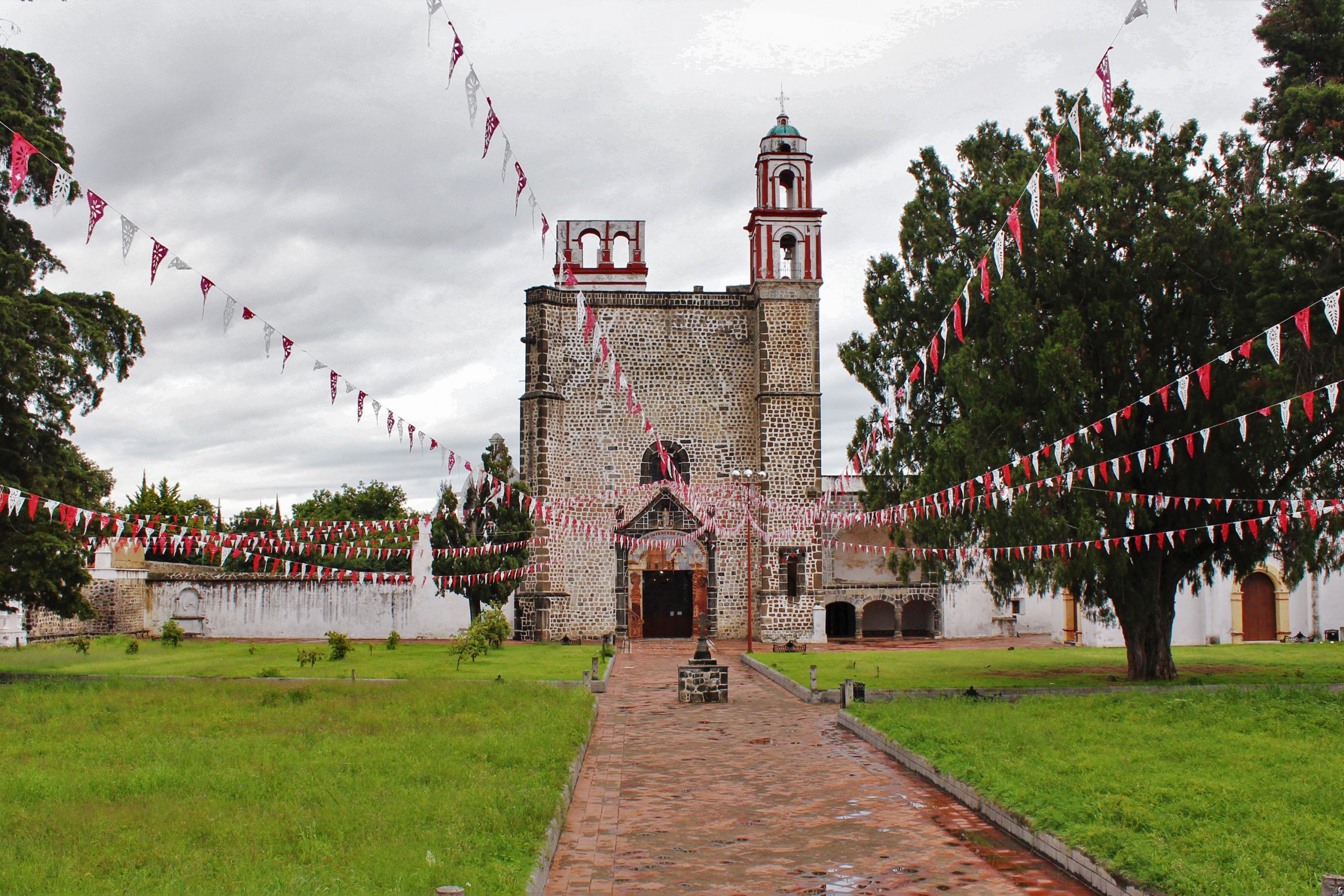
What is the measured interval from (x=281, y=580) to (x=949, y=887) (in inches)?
1162

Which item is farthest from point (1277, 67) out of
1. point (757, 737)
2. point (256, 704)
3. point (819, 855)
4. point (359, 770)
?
point (256, 704)

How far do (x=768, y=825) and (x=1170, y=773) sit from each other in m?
3.49

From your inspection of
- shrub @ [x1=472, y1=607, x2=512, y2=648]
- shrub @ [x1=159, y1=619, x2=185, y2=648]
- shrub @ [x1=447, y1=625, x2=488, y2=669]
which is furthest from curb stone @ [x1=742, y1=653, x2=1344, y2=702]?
shrub @ [x1=159, y1=619, x2=185, y2=648]

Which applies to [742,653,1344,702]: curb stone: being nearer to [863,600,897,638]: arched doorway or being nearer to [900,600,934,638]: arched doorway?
[900,600,934,638]: arched doorway

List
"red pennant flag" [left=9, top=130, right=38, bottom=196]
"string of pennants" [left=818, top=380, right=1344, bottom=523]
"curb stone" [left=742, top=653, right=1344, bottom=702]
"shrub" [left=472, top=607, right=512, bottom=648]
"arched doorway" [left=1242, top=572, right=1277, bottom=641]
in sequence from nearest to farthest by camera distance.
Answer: "red pennant flag" [left=9, top=130, right=38, bottom=196]
"string of pennants" [left=818, top=380, right=1344, bottom=523]
"curb stone" [left=742, top=653, right=1344, bottom=702]
"shrub" [left=472, top=607, right=512, bottom=648]
"arched doorway" [left=1242, top=572, right=1277, bottom=641]

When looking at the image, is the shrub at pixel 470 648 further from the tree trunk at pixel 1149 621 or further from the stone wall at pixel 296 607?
the tree trunk at pixel 1149 621

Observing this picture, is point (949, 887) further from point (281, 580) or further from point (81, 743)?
point (281, 580)

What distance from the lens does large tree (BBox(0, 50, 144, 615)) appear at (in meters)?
17.2

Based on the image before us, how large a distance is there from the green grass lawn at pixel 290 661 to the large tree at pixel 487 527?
65.9 inches

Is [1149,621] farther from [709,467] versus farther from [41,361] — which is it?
[41,361]

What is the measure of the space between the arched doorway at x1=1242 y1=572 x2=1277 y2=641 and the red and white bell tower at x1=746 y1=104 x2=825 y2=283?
14815mm

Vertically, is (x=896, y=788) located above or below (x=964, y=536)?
below

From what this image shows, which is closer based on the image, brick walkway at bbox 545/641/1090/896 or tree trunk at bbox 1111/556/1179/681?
brick walkway at bbox 545/641/1090/896

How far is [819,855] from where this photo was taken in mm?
7883
